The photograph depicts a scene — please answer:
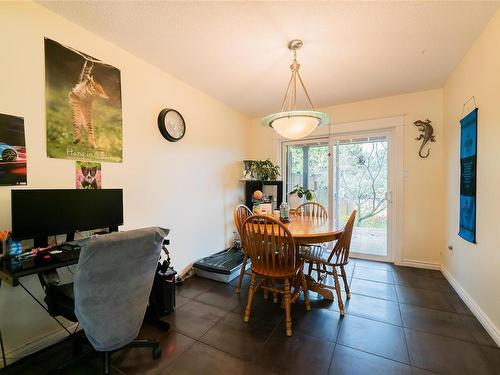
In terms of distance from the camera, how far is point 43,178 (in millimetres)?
1681

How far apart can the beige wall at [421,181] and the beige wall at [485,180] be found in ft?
2.05

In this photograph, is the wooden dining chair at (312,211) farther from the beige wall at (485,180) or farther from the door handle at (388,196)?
the beige wall at (485,180)

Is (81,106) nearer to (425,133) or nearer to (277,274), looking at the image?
(277,274)

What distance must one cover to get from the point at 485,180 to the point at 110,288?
9.38ft

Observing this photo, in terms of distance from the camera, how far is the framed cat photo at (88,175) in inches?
73.9

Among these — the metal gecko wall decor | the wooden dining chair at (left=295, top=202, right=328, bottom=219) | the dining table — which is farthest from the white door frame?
the dining table

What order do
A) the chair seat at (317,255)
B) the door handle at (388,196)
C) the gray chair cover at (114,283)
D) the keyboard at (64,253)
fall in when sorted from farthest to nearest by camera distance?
the door handle at (388,196) → the chair seat at (317,255) → the keyboard at (64,253) → the gray chair cover at (114,283)

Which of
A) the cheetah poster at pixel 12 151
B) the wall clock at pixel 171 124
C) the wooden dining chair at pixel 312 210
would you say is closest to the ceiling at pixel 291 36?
the wall clock at pixel 171 124

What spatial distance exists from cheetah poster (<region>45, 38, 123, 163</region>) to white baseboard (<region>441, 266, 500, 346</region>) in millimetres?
3388

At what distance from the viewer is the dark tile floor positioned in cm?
148

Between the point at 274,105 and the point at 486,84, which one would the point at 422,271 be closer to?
the point at 486,84

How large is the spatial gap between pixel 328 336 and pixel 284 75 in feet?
8.68

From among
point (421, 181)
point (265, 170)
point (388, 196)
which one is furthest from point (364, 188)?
point (265, 170)

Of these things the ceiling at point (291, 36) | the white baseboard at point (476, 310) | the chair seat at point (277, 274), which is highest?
the ceiling at point (291, 36)
